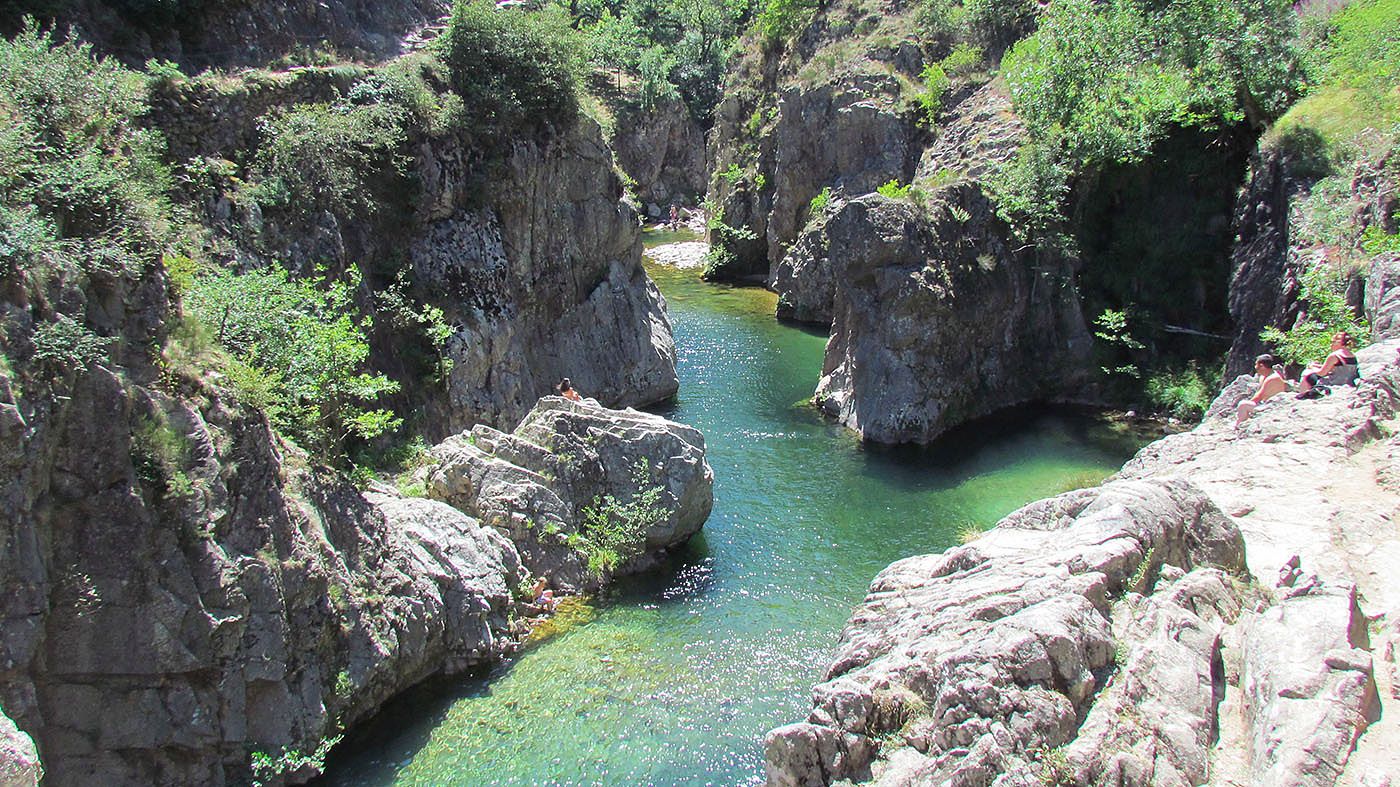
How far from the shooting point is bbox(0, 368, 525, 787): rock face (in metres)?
10.9

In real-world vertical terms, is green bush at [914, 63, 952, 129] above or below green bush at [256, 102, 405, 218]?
above

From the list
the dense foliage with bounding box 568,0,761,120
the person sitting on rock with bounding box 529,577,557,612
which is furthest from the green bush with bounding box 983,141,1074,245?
the dense foliage with bounding box 568,0,761,120

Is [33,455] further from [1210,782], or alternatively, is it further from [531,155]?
[531,155]

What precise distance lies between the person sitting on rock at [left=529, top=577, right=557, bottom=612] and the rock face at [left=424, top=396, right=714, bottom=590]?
0.83ft

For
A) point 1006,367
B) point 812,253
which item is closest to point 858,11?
point 812,253

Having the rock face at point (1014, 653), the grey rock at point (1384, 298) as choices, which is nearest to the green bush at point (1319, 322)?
the grey rock at point (1384, 298)

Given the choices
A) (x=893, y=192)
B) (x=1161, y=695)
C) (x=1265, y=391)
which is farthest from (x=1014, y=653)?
(x=893, y=192)

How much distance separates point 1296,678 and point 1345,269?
17121 millimetres

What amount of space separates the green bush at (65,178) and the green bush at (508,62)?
13.0m

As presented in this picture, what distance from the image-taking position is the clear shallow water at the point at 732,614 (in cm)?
1384

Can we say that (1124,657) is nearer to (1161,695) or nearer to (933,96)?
(1161,695)

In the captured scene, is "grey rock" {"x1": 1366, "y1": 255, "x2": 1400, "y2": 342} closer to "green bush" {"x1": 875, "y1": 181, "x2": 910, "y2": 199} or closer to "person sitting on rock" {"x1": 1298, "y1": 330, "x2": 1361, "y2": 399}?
"person sitting on rock" {"x1": 1298, "y1": 330, "x2": 1361, "y2": 399}

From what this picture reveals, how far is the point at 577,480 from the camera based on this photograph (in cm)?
2064

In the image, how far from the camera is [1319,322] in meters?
21.6
